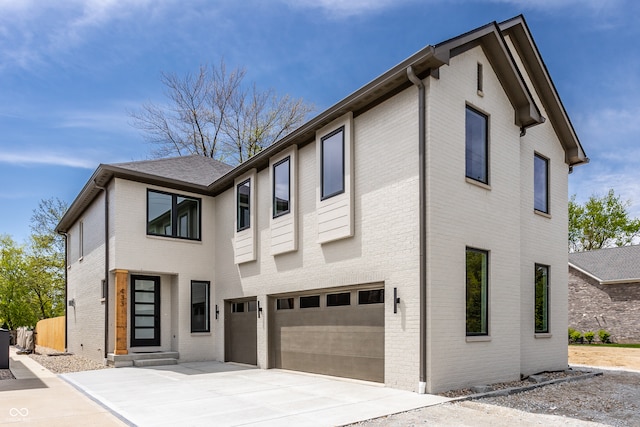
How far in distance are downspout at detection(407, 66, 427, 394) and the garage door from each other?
6.27 meters

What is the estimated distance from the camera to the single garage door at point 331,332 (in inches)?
407

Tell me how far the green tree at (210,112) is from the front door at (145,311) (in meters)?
14.3

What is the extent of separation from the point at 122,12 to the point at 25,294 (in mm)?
26241

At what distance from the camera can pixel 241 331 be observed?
1509 centimetres

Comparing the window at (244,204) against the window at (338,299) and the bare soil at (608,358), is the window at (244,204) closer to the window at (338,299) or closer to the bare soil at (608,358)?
the window at (338,299)

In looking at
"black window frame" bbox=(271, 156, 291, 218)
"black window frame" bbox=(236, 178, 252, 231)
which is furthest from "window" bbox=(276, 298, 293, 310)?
"black window frame" bbox=(236, 178, 252, 231)

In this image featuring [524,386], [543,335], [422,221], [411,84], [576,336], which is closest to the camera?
[422,221]

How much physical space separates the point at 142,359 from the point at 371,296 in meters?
7.55

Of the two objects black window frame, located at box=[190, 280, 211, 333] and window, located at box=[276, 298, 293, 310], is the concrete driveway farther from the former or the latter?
black window frame, located at box=[190, 280, 211, 333]

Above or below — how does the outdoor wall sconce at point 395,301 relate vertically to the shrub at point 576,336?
above

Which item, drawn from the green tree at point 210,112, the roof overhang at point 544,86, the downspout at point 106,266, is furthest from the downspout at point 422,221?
the green tree at point 210,112

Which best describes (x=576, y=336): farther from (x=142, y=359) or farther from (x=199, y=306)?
(x=142, y=359)

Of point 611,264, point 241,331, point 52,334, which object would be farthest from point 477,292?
point 52,334

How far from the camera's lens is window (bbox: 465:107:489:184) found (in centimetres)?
1055
